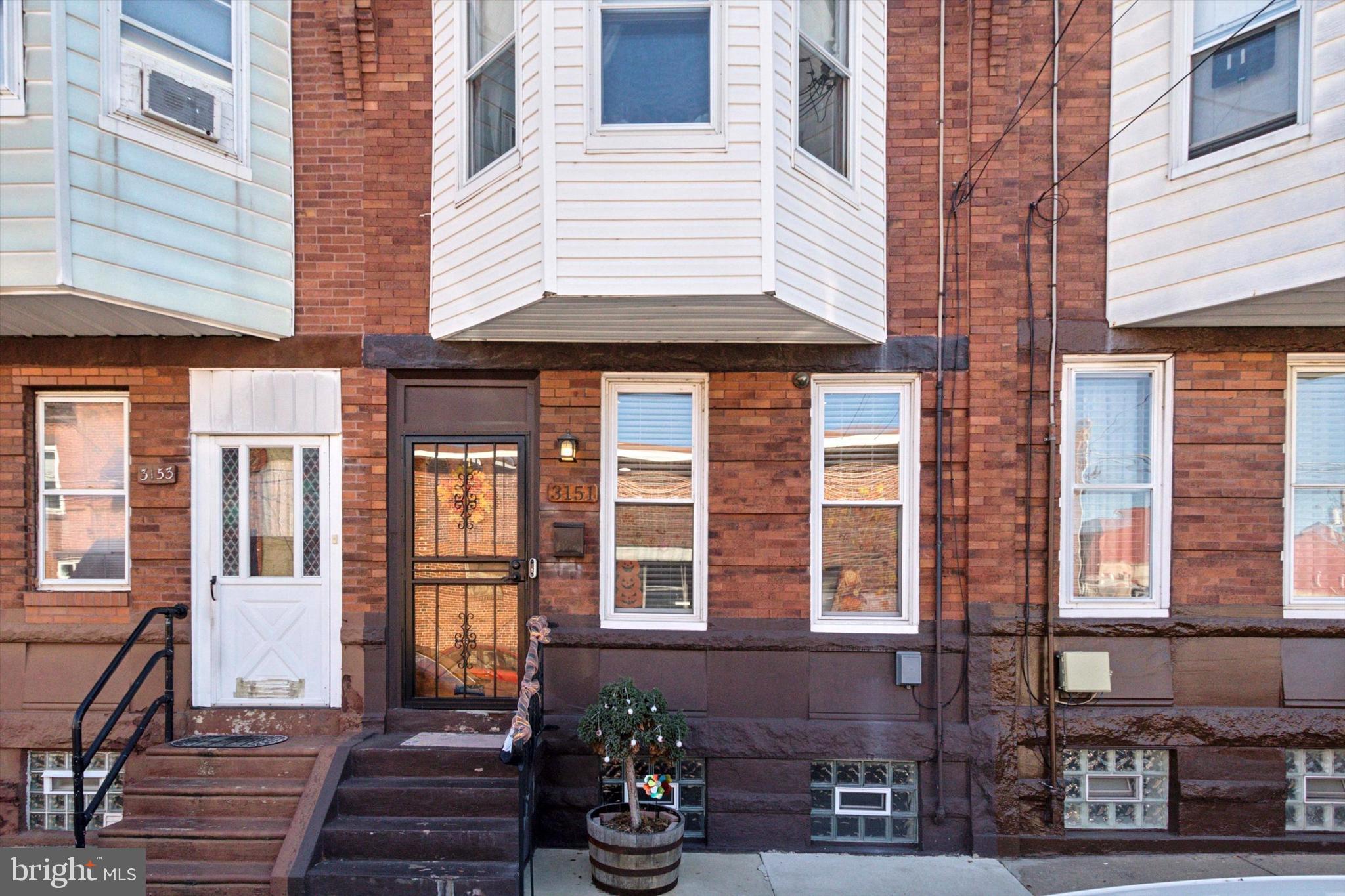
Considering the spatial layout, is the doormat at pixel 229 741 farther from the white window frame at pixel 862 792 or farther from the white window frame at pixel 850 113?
the white window frame at pixel 850 113

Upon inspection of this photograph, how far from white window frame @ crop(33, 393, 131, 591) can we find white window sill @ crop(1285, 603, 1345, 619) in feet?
27.8

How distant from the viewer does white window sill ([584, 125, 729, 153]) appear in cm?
438

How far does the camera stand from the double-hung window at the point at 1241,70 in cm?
470

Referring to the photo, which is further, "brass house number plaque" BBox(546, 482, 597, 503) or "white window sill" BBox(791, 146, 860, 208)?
"brass house number plaque" BBox(546, 482, 597, 503)

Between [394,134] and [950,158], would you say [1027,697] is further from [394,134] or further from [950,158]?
[394,134]

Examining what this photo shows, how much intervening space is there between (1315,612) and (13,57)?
9.13m

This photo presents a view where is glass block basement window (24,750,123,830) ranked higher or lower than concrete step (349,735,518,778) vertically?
lower

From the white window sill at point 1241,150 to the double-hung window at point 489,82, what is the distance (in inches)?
178

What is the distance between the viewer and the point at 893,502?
5.40 m

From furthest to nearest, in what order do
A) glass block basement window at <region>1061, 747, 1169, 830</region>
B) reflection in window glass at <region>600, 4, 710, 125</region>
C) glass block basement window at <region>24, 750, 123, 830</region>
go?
1. glass block basement window at <region>24, 750, 123, 830</region>
2. glass block basement window at <region>1061, 747, 1169, 830</region>
3. reflection in window glass at <region>600, 4, 710, 125</region>

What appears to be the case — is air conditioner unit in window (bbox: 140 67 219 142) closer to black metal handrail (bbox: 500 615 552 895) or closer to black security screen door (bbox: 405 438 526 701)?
black security screen door (bbox: 405 438 526 701)

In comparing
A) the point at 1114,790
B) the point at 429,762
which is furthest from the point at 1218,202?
the point at 429,762

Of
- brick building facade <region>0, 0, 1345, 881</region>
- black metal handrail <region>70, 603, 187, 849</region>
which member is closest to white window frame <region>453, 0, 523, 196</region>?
brick building facade <region>0, 0, 1345, 881</region>

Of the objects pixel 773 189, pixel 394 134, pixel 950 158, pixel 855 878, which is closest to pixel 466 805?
pixel 855 878
